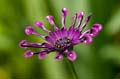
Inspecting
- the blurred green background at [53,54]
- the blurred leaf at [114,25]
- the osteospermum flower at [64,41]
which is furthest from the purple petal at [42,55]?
the blurred leaf at [114,25]

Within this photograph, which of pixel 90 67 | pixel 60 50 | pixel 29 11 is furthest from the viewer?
pixel 29 11

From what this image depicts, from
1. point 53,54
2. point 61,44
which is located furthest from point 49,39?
point 53,54

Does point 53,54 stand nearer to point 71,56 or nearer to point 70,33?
point 70,33

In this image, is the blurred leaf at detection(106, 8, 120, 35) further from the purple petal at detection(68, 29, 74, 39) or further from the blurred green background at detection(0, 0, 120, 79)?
the purple petal at detection(68, 29, 74, 39)

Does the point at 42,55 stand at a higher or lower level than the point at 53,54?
higher

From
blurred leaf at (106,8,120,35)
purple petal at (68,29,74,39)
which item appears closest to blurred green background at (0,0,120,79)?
blurred leaf at (106,8,120,35)

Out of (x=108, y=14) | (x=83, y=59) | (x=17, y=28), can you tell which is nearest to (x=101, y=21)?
(x=108, y=14)

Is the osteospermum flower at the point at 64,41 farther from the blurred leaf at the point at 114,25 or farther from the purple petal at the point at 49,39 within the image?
the blurred leaf at the point at 114,25

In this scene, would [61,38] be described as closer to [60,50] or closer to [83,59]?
[60,50]
